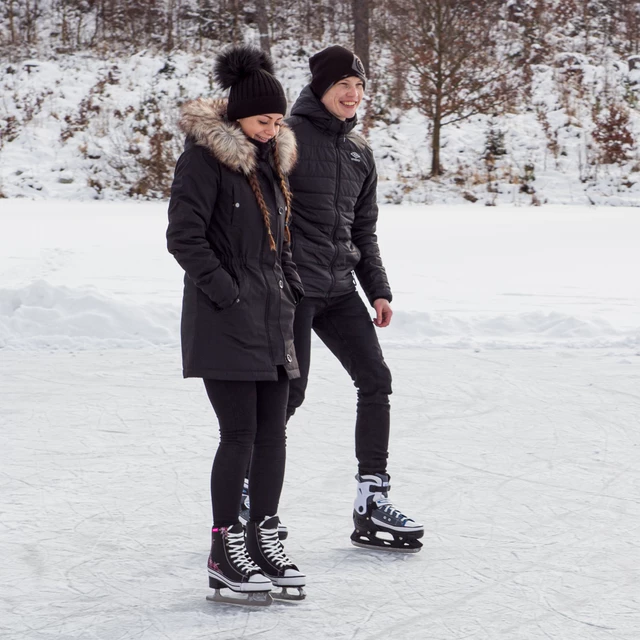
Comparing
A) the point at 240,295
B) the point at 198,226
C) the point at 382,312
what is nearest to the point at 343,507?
the point at 382,312

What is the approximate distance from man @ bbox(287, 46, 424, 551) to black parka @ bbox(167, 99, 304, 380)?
394mm

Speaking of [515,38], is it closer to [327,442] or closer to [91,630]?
[327,442]

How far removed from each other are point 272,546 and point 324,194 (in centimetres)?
102

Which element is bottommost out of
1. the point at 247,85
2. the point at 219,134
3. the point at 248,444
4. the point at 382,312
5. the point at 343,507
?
the point at 343,507

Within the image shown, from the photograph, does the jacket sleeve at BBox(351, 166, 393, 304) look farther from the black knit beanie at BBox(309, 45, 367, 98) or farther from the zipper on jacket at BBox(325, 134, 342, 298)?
the black knit beanie at BBox(309, 45, 367, 98)

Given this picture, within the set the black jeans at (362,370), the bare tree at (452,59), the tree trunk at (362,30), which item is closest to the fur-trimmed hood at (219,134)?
the black jeans at (362,370)

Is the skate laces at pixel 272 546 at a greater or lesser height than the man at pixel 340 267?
lesser

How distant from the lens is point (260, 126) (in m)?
2.44

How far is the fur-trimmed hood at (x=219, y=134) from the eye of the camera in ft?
7.71

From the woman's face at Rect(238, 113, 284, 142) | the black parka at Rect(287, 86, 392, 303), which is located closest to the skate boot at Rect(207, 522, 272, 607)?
the black parka at Rect(287, 86, 392, 303)

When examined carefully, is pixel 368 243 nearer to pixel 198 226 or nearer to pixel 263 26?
pixel 198 226

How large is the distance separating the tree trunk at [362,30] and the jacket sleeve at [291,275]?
16147mm

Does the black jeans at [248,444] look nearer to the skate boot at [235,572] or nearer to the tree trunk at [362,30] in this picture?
the skate boot at [235,572]

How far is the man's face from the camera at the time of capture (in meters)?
2.86
